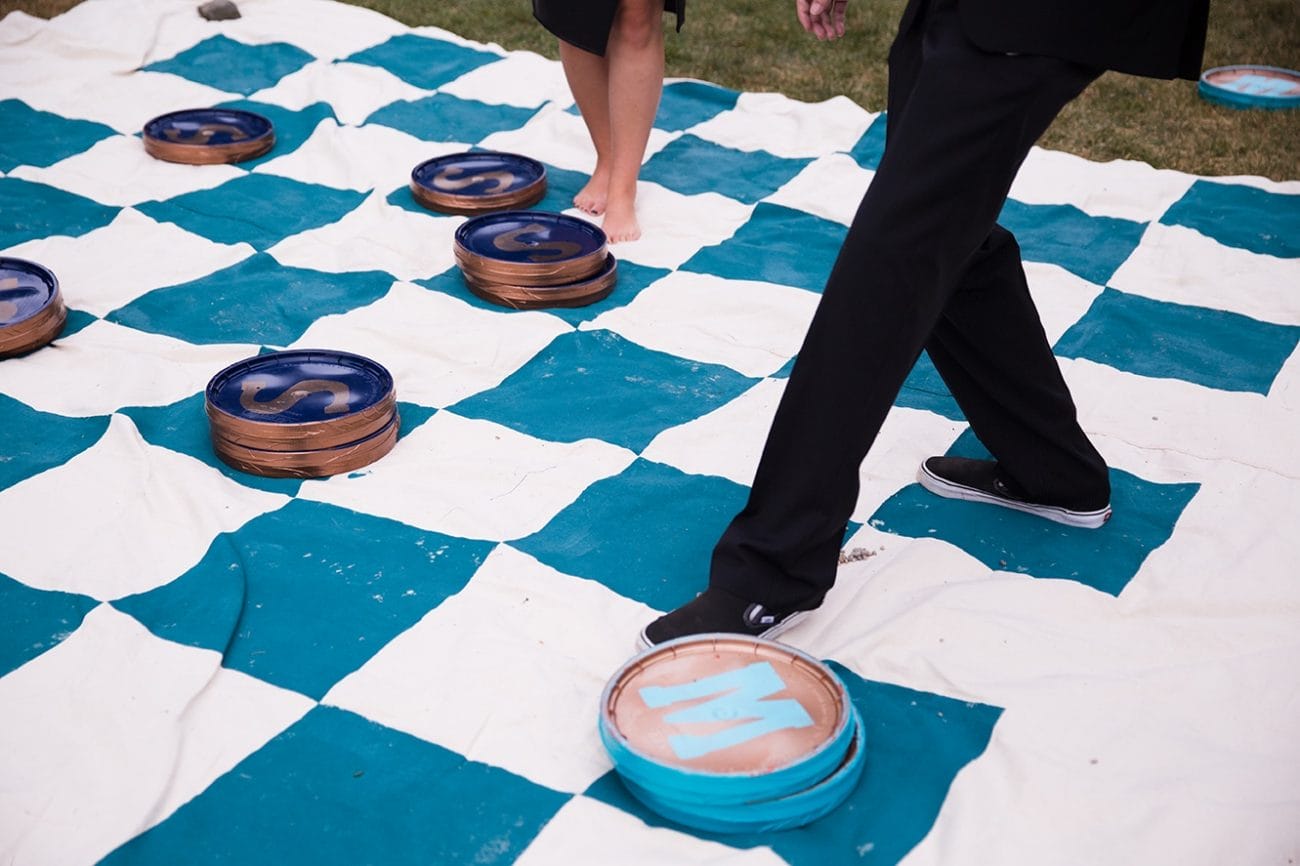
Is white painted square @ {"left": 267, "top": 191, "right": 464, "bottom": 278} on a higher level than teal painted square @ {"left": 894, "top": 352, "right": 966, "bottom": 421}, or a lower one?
lower

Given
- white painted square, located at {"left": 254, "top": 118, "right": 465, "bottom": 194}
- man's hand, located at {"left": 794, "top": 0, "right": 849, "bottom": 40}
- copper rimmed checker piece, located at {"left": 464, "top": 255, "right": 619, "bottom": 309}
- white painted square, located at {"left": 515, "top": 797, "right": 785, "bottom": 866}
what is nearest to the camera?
white painted square, located at {"left": 515, "top": 797, "right": 785, "bottom": 866}

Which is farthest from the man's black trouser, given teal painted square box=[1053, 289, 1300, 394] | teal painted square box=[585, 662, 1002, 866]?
teal painted square box=[1053, 289, 1300, 394]

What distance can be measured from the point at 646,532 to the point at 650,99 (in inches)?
45.5

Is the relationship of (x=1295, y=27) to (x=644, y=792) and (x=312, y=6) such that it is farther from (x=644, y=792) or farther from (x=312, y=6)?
(x=644, y=792)

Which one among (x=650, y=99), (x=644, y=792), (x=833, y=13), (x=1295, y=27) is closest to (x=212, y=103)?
(x=650, y=99)

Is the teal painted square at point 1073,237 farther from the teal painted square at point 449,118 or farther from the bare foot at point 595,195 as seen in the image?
the teal painted square at point 449,118

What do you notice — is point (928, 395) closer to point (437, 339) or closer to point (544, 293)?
point (544, 293)

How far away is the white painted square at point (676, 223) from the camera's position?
101 inches

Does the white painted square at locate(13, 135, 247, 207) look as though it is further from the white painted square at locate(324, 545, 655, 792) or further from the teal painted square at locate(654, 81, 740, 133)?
the white painted square at locate(324, 545, 655, 792)

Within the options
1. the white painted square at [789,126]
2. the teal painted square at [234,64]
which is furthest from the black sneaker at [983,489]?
the teal painted square at [234,64]

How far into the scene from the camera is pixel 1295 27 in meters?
4.04

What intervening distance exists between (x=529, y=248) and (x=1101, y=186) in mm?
1322

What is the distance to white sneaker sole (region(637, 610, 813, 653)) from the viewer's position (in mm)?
1461

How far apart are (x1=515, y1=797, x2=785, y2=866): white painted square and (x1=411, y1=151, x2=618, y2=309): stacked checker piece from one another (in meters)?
1.23
